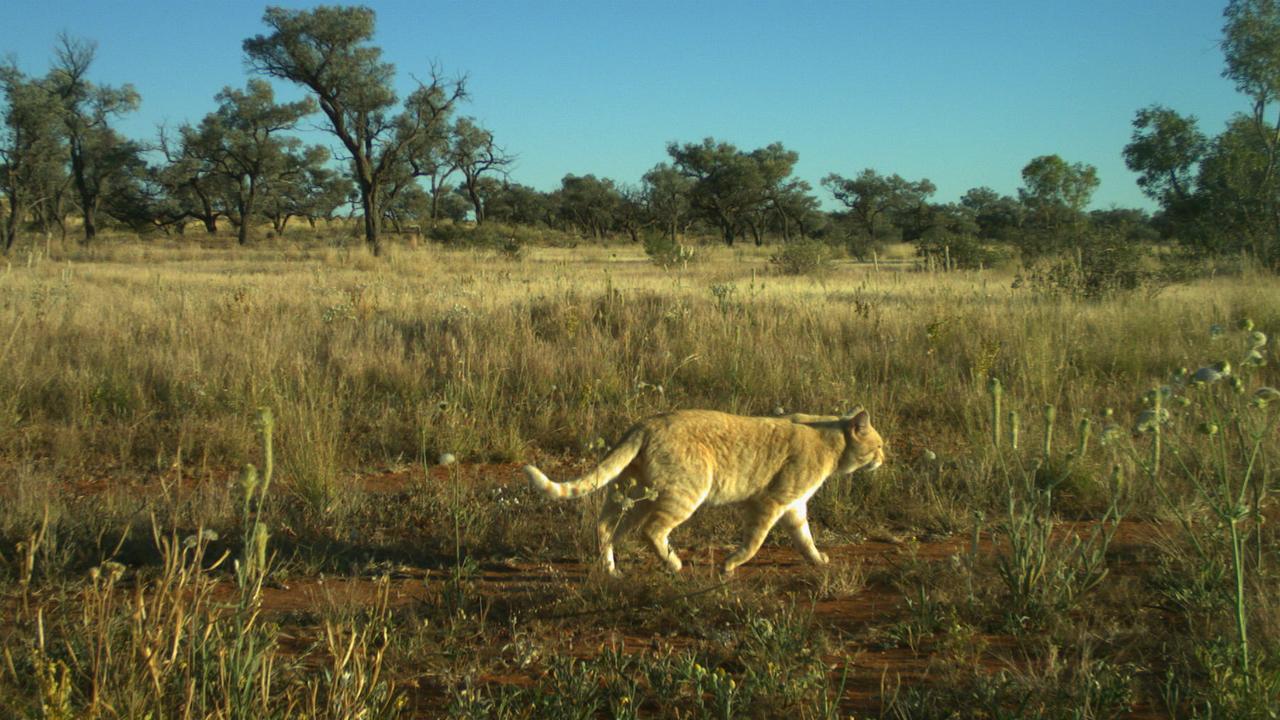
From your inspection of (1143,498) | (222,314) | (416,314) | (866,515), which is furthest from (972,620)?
(222,314)

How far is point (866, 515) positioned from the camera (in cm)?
470

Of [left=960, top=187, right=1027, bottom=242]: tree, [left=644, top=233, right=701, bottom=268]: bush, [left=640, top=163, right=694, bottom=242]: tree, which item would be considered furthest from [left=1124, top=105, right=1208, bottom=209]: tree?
[left=640, top=163, right=694, bottom=242]: tree

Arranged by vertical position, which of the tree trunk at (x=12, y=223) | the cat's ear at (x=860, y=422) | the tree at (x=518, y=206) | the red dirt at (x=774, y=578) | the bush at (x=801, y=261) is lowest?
the red dirt at (x=774, y=578)

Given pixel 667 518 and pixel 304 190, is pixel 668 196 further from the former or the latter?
pixel 667 518

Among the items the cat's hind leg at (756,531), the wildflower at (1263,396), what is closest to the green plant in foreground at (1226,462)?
the wildflower at (1263,396)

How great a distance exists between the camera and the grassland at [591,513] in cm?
258

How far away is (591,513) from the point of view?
4.46 m

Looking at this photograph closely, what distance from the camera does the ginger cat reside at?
3754mm

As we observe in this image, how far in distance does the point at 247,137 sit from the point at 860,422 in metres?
45.2

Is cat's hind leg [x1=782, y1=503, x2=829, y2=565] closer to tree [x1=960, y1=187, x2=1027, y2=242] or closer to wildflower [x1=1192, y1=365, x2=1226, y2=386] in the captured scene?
wildflower [x1=1192, y1=365, x2=1226, y2=386]

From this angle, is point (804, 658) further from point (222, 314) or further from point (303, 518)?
point (222, 314)

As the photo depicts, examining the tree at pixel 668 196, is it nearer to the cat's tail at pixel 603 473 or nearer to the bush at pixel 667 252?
the bush at pixel 667 252

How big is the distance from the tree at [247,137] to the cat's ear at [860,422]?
1639 inches

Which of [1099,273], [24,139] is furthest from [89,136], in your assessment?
[1099,273]
